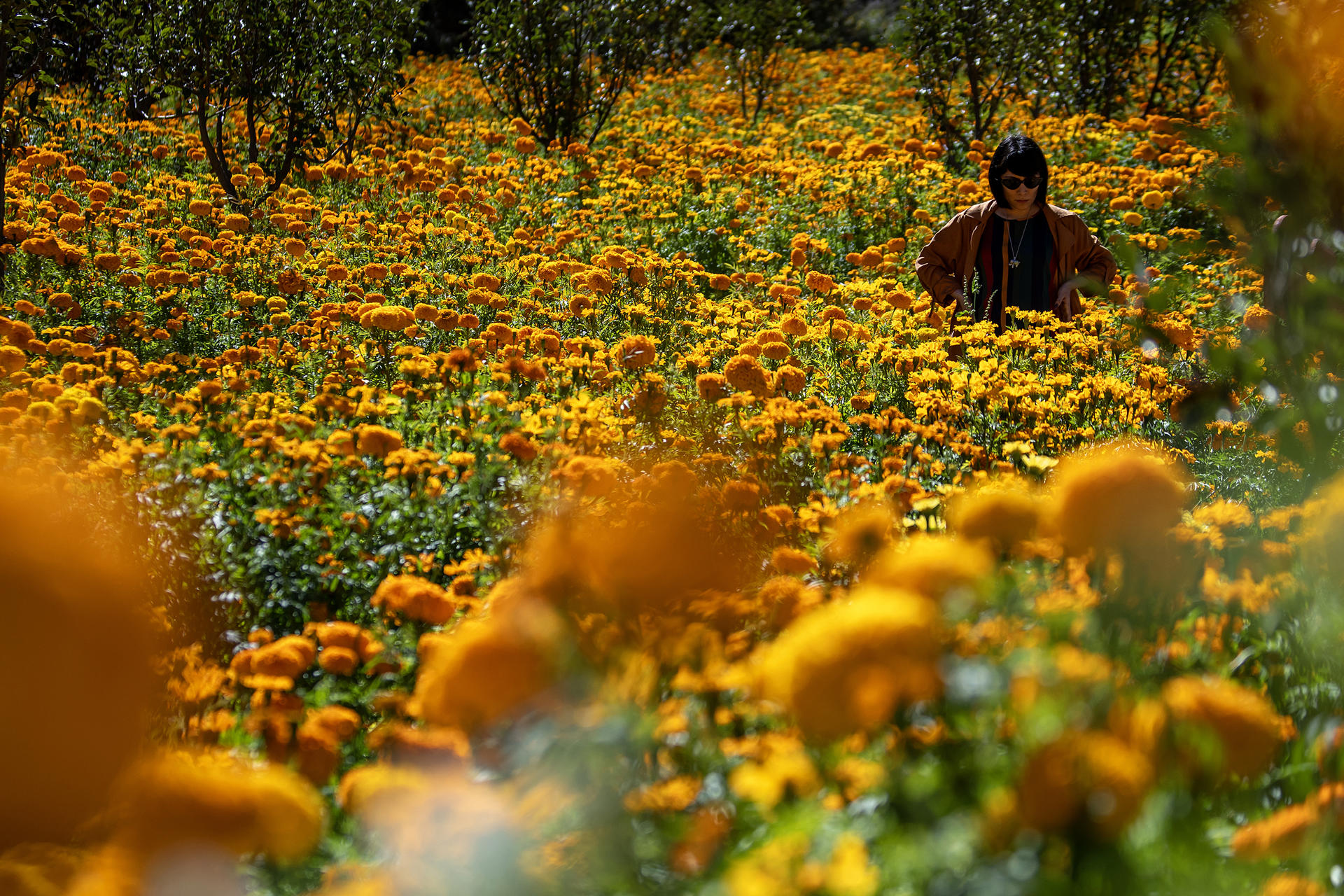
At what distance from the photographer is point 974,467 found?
3.49 meters

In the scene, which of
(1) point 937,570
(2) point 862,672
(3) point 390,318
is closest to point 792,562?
(1) point 937,570

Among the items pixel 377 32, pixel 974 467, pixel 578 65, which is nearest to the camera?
pixel 974 467

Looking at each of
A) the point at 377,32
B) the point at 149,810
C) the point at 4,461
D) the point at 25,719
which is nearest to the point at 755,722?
the point at 149,810

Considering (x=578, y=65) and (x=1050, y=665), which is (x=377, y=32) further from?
(x=1050, y=665)

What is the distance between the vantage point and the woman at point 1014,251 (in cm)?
557

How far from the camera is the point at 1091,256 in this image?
18.6 feet

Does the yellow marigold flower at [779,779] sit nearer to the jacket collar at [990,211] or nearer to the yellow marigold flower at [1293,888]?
the yellow marigold flower at [1293,888]

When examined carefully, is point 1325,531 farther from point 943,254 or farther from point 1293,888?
point 943,254

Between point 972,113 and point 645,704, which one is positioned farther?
point 972,113

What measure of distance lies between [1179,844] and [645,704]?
2.25 ft

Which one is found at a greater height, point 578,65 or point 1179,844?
point 578,65

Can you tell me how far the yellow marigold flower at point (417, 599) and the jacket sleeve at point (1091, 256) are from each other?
14.3 ft

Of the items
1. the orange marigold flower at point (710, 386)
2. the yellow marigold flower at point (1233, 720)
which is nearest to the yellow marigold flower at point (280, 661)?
the yellow marigold flower at point (1233, 720)

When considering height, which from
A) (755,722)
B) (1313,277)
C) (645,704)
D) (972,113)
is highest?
(972,113)
